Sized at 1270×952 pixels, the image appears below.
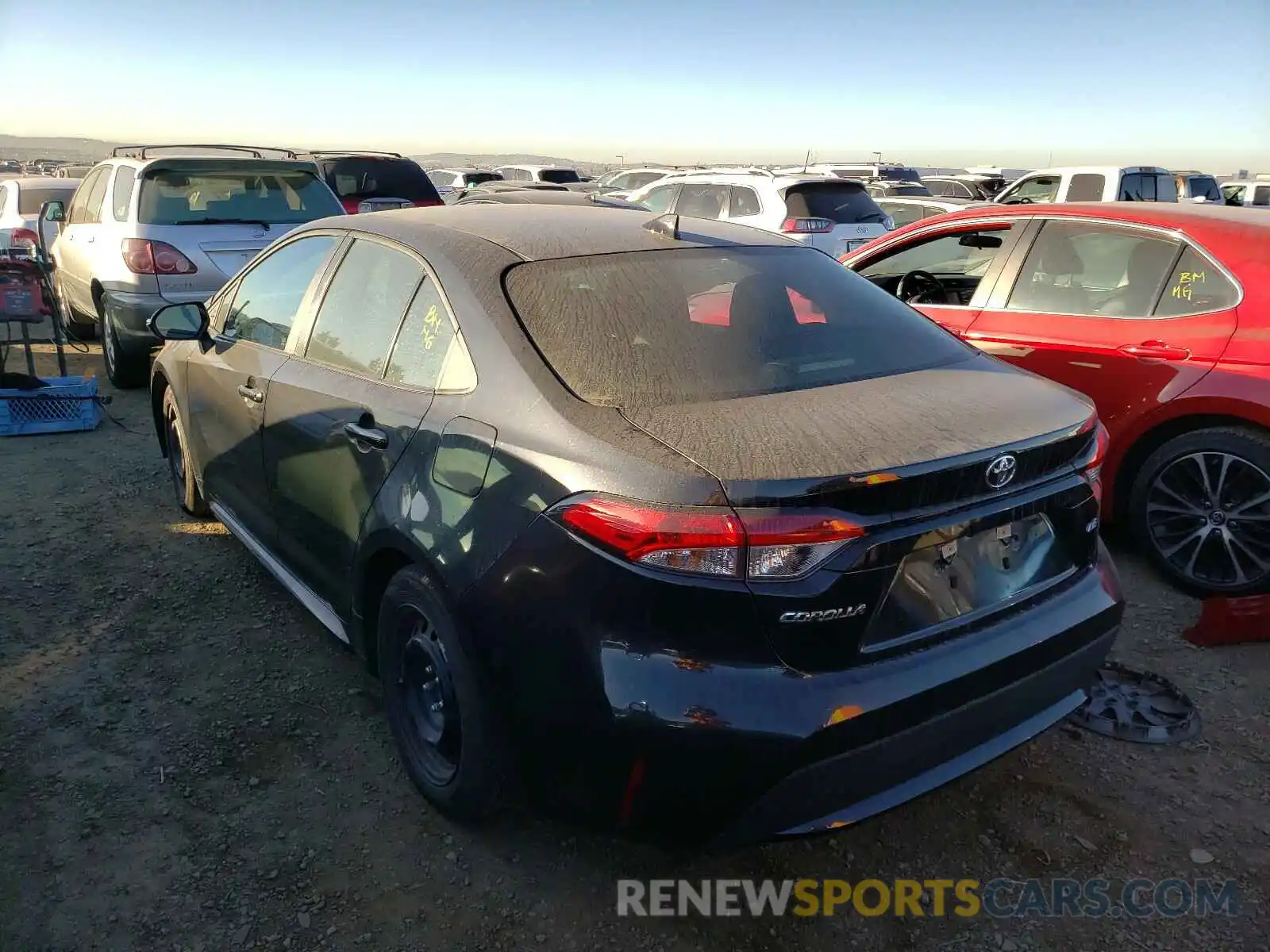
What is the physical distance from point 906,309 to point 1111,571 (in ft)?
3.42

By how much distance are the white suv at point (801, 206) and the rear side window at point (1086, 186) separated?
508 cm

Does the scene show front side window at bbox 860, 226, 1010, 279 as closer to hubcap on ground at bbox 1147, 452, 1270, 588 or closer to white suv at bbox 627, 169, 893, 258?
hubcap on ground at bbox 1147, 452, 1270, 588

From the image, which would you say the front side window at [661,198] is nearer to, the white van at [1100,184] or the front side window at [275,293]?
the white van at [1100,184]

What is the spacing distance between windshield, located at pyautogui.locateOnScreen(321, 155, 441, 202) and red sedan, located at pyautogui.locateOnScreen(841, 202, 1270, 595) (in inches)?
354

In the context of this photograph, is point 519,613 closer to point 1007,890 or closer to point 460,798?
point 460,798

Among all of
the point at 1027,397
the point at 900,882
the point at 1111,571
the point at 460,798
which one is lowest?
the point at 900,882

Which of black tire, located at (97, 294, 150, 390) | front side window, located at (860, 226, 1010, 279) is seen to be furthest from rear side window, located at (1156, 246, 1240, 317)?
black tire, located at (97, 294, 150, 390)

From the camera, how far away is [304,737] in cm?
308

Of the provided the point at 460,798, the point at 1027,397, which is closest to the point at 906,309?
the point at 1027,397

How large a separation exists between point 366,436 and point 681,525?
4.03 ft

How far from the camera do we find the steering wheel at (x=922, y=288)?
19.2ft

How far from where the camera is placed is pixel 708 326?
263 centimetres

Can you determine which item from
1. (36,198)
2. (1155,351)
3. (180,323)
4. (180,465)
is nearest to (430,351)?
(180,323)

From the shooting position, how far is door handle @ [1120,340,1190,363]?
402 cm
